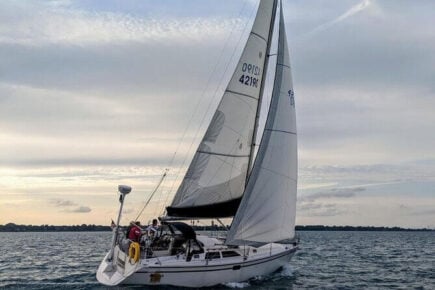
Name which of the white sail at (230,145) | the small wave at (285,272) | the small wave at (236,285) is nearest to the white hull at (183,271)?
the small wave at (236,285)

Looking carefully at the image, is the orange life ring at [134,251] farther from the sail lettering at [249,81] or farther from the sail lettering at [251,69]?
the sail lettering at [251,69]

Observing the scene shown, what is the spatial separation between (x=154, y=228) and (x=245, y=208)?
3.73 m

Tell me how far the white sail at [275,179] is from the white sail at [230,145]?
2.92ft

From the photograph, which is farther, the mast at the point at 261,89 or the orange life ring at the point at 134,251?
the mast at the point at 261,89

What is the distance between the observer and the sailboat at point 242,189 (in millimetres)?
20000

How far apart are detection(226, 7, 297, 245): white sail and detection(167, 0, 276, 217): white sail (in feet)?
2.92

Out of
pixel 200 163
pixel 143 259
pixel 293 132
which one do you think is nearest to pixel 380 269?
pixel 293 132

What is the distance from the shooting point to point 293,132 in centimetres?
2369

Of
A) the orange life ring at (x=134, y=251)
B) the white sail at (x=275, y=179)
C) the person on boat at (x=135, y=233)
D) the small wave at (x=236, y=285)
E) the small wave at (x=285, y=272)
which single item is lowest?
the small wave at (x=236, y=285)

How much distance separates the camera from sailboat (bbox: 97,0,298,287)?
20.0 meters

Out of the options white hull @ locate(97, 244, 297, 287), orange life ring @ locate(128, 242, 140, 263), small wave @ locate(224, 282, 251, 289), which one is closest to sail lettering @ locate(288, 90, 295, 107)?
white hull @ locate(97, 244, 297, 287)

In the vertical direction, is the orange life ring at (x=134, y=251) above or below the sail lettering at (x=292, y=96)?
below

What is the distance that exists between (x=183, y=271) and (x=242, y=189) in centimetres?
560

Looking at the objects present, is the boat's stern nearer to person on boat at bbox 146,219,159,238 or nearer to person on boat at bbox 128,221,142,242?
person on boat at bbox 128,221,142,242
